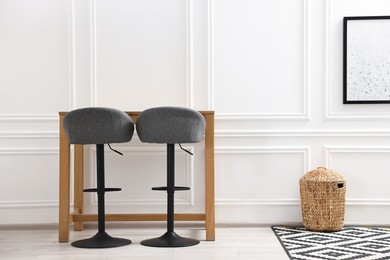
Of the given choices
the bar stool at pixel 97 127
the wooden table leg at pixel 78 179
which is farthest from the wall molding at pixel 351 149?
the wooden table leg at pixel 78 179

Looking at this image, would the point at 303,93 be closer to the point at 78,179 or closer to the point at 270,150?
the point at 270,150

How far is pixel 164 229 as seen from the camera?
4777mm

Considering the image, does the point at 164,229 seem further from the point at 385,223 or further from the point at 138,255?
the point at 385,223

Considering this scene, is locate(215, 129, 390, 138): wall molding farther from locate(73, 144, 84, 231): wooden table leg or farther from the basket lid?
locate(73, 144, 84, 231): wooden table leg

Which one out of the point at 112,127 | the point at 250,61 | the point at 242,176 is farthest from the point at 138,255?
the point at 250,61

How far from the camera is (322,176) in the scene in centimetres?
459

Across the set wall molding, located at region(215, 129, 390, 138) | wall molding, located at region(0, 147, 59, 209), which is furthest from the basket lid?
wall molding, located at region(0, 147, 59, 209)

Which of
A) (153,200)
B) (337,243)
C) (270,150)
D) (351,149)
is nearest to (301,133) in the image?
(270,150)

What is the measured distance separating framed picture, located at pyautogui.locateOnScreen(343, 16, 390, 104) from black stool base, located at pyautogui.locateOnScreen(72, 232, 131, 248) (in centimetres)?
201

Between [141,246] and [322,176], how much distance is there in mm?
1420

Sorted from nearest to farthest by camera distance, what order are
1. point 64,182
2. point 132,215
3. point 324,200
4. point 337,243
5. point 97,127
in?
point 97,127 < point 337,243 < point 64,182 < point 132,215 < point 324,200

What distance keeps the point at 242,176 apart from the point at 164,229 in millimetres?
721

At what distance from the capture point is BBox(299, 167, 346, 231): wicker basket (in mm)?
4559

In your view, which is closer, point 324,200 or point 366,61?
point 324,200
